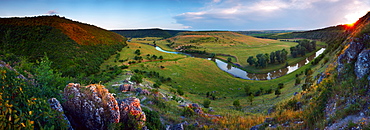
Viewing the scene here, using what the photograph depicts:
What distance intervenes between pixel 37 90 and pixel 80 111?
176 cm

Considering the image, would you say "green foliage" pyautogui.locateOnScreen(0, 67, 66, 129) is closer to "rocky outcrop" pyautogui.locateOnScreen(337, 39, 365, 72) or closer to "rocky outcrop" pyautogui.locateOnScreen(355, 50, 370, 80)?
"rocky outcrop" pyautogui.locateOnScreen(355, 50, 370, 80)

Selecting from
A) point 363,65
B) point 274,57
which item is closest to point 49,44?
point 363,65

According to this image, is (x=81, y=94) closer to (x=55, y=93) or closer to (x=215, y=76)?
(x=55, y=93)

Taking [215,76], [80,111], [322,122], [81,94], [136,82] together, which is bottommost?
[215,76]

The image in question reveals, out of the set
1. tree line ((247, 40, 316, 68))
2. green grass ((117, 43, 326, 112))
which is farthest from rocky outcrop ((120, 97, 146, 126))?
tree line ((247, 40, 316, 68))

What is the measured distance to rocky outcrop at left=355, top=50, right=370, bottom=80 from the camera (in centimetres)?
932

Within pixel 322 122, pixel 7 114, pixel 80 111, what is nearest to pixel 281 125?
pixel 322 122

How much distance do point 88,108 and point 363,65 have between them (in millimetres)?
15193

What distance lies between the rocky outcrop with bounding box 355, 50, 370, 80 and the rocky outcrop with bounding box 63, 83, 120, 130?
13.8 metres

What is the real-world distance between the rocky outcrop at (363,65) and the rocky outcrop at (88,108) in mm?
13816

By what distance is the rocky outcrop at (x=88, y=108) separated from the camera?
710cm

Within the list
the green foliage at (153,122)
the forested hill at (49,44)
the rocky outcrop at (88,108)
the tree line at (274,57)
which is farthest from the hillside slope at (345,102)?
the tree line at (274,57)

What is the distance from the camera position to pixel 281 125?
31.6 feet

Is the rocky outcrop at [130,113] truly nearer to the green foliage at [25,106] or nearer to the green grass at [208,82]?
the green foliage at [25,106]
